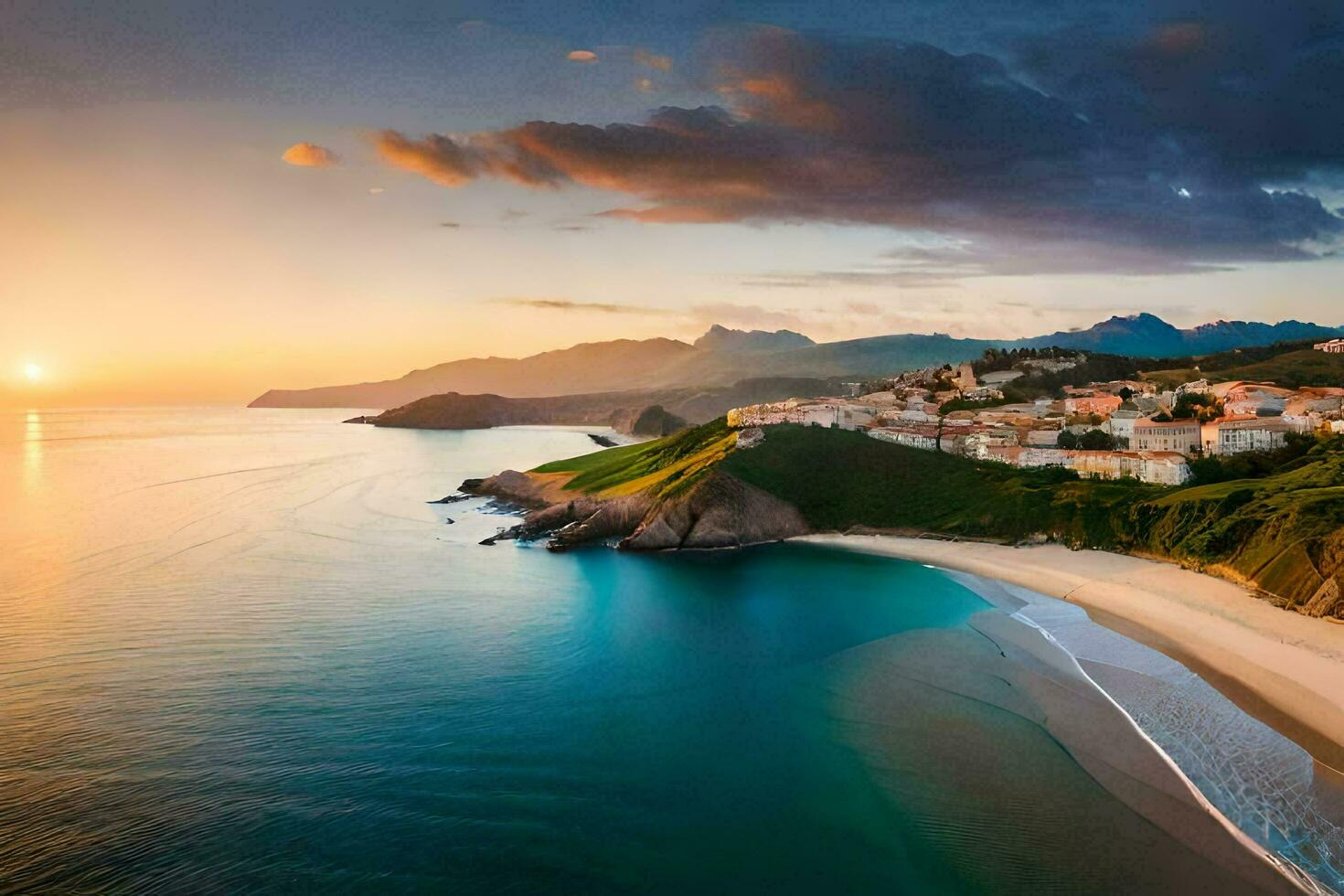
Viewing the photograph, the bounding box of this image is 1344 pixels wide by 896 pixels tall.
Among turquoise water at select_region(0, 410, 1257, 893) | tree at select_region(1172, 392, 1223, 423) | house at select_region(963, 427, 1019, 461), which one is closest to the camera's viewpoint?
turquoise water at select_region(0, 410, 1257, 893)

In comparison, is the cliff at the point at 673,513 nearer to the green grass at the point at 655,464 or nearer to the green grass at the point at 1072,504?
the green grass at the point at 655,464

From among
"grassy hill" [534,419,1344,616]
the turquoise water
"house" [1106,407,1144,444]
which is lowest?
the turquoise water

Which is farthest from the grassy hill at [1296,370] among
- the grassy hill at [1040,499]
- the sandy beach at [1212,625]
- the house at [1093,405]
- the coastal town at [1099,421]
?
the sandy beach at [1212,625]

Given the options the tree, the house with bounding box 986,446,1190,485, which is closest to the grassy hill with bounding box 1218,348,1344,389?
the tree

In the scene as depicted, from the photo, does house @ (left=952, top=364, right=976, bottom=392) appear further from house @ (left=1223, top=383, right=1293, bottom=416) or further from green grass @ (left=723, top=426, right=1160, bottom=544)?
green grass @ (left=723, top=426, right=1160, bottom=544)

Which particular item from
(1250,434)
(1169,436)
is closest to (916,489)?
(1169,436)

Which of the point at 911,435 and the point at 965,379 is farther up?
the point at 965,379

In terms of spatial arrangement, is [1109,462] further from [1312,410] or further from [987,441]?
[1312,410]
